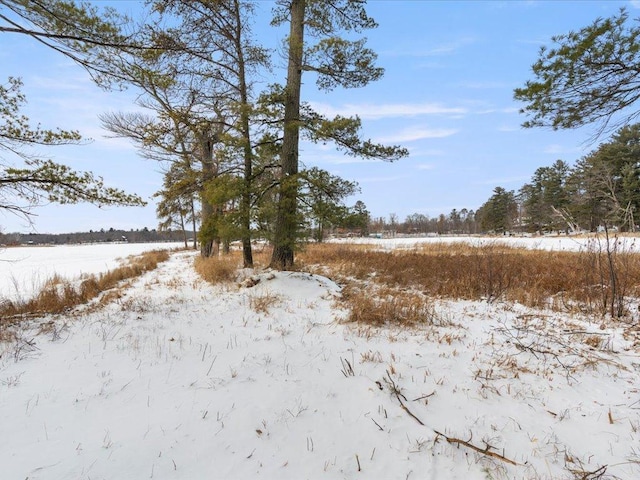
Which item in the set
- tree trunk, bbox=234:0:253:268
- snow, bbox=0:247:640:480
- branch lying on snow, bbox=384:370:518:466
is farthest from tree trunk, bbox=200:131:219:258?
branch lying on snow, bbox=384:370:518:466

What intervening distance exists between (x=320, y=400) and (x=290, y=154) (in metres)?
6.68

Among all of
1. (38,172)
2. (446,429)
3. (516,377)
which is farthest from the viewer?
(38,172)

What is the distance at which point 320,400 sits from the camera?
2818 mm

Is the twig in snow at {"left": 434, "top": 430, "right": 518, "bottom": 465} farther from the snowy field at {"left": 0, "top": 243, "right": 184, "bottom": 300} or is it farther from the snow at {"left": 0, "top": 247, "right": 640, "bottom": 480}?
the snowy field at {"left": 0, "top": 243, "right": 184, "bottom": 300}

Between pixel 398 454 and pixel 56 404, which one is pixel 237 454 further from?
pixel 56 404

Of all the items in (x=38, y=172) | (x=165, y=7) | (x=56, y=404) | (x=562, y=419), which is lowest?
(x=562, y=419)

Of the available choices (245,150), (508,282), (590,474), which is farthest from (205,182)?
(590,474)

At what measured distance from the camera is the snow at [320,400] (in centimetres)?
213

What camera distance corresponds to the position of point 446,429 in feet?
8.10

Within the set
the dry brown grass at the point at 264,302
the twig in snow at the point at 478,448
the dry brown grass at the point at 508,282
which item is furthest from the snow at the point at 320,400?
the dry brown grass at the point at 508,282

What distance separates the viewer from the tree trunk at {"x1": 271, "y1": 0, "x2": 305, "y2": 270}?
310 inches

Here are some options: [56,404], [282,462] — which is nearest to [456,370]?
[282,462]

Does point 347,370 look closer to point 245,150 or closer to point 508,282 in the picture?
point 508,282

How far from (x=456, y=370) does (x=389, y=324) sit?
1.39 meters
